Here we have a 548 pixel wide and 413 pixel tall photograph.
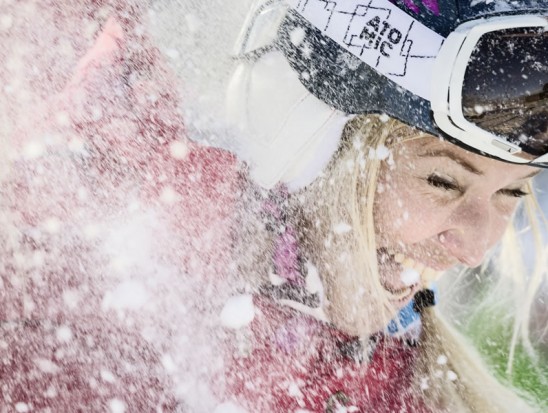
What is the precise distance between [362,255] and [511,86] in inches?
14.1

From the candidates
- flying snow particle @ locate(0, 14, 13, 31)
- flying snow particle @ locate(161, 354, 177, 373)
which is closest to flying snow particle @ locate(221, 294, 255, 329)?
flying snow particle @ locate(161, 354, 177, 373)

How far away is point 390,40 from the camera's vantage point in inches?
33.7

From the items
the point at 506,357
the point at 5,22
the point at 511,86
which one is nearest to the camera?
the point at 511,86

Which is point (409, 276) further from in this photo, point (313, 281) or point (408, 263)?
point (313, 281)

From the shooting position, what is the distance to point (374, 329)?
113cm

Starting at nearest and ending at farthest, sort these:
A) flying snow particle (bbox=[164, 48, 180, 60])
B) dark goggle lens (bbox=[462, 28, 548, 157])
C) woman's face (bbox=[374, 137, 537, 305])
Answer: dark goggle lens (bbox=[462, 28, 548, 157]), woman's face (bbox=[374, 137, 537, 305]), flying snow particle (bbox=[164, 48, 180, 60])

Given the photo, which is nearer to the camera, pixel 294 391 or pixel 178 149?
pixel 178 149

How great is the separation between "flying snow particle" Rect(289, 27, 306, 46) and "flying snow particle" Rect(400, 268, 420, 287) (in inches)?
16.9

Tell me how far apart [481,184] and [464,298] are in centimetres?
77

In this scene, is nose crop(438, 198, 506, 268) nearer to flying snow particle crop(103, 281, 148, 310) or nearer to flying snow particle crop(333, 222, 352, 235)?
flying snow particle crop(333, 222, 352, 235)

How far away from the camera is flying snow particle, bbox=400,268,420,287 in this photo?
108cm

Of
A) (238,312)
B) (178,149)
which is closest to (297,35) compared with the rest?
(178,149)

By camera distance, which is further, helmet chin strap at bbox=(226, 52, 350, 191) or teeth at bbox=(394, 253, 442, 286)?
teeth at bbox=(394, 253, 442, 286)

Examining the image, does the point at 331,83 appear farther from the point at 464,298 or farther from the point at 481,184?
the point at 464,298
